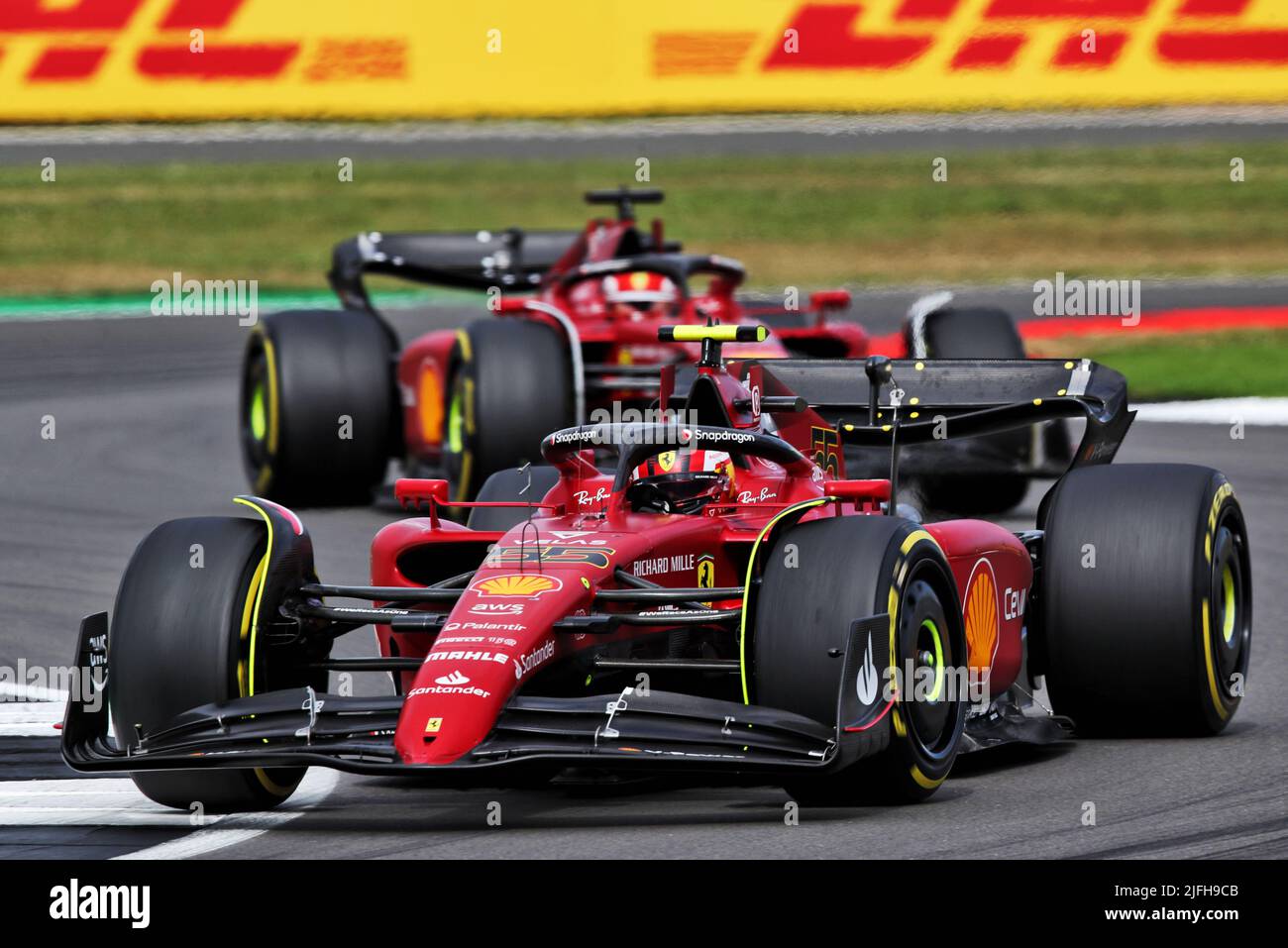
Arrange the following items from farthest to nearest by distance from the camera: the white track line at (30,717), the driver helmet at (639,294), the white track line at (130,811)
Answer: the driver helmet at (639,294) → the white track line at (30,717) → the white track line at (130,811)

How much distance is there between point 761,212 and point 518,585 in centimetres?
3164

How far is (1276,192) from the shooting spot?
39375 mm

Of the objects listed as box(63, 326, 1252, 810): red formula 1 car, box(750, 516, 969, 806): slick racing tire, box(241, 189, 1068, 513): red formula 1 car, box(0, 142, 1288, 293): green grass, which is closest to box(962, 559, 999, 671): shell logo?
box(63, 326, 1252, 810): red formula 1 car

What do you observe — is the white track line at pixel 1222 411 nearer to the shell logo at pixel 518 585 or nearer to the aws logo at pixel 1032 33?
the shell logo at pixel 518 585

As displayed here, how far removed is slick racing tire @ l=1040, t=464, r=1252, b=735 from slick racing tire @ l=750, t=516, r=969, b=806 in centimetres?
124

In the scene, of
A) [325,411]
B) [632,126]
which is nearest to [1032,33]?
[632,126]

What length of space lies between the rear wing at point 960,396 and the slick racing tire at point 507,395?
3929 millimetres

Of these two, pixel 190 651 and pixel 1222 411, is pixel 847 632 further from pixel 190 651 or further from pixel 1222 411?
pixel 1222 411

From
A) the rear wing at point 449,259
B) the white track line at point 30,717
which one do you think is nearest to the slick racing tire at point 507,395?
the rear wing at point 449,259

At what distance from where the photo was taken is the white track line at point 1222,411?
21422mm

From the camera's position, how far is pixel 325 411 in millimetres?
17266
